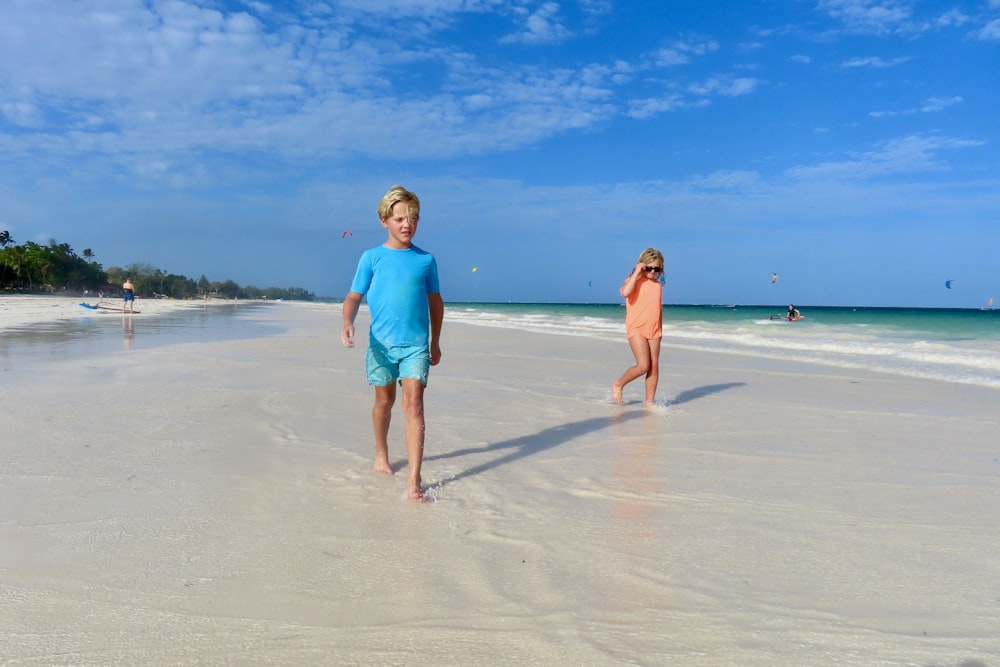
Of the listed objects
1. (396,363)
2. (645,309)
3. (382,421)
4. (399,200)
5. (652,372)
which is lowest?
(382,421)

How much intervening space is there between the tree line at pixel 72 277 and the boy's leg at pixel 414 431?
61.7 meters

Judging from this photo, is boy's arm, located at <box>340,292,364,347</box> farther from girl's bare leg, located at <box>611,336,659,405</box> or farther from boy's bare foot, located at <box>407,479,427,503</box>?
girl's bare leg, located at <box>611,336,659,405</box>

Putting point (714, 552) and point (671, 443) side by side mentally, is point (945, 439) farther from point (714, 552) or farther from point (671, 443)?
point (714, 552)

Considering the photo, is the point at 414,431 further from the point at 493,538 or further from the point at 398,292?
the point at 493,538

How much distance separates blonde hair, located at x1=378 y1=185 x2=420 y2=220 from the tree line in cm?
6163

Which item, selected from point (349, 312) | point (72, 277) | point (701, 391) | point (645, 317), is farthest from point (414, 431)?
point (72, 277)

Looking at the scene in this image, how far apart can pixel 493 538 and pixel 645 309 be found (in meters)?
4.38

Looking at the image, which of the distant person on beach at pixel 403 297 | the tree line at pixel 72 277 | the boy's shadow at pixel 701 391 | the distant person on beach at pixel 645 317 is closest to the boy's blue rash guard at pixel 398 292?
the distant person on beach at pixel 403 297

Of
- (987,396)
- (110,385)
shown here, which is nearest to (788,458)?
(987,396)

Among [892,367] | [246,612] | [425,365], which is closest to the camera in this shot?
[246,612]

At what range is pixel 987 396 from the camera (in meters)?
7.48

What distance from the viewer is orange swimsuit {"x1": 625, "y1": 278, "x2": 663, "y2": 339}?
668 centimetres

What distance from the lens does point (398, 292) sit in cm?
349

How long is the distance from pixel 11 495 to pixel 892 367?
11697mm
